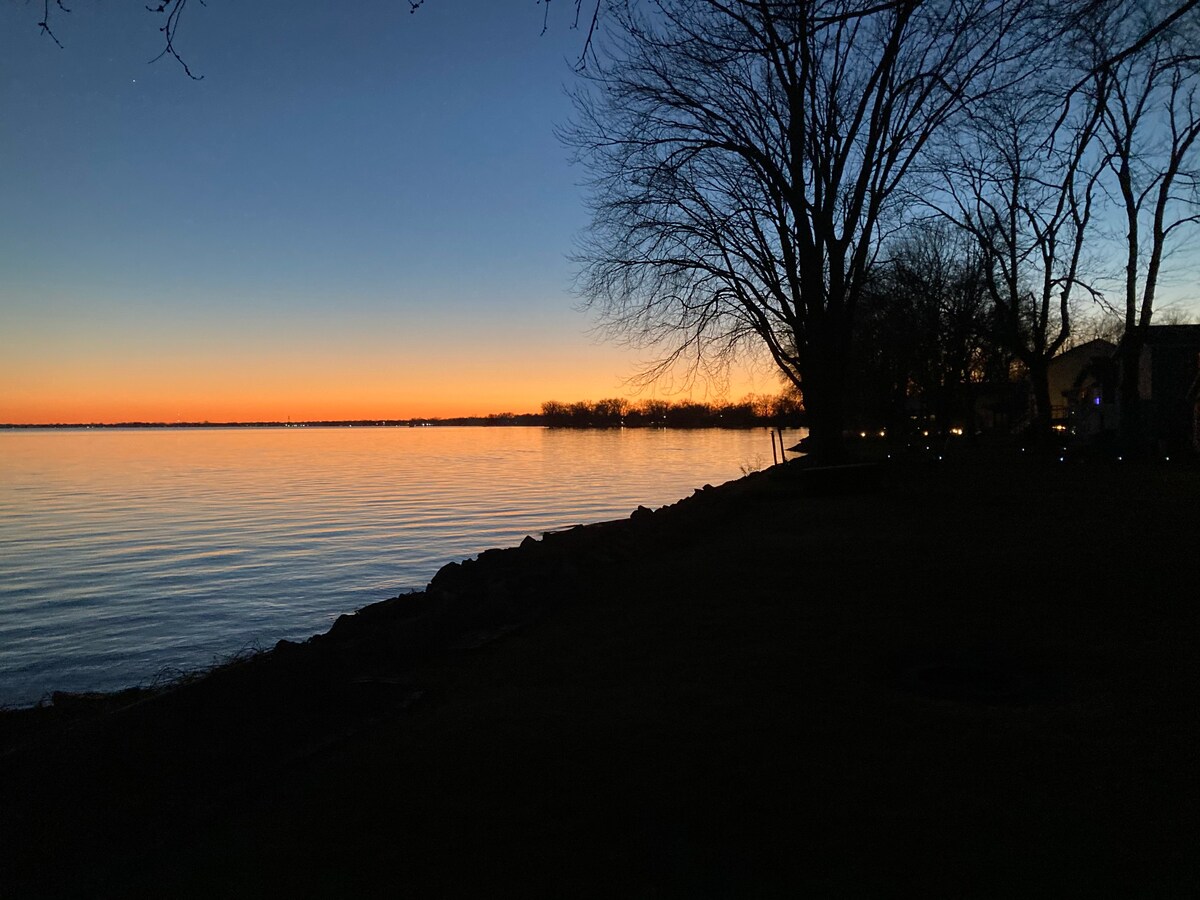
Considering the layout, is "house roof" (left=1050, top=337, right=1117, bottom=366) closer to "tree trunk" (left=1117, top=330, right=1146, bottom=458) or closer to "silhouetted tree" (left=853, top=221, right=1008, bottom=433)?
"silhouetted tree" (left=853, top=221, right=1008, bottom=433)

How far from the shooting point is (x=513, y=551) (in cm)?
1305

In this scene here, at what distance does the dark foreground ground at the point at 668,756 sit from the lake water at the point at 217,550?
436cm

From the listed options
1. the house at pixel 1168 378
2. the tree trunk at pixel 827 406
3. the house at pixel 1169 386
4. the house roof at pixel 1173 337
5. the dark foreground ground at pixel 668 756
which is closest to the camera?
the dark foreground ground at pixel 668 756

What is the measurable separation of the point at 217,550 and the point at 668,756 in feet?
63.2

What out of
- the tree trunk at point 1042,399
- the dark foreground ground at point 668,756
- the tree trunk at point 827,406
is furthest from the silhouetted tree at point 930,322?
the dark foreground ground at point 668,756

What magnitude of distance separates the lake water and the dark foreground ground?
436 cm

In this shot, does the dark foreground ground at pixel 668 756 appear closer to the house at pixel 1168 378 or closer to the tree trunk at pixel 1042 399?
the tree trunk at pixel 1042 399

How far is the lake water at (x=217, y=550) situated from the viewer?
12.1 m

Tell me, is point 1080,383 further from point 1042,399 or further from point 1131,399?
point 1131,399

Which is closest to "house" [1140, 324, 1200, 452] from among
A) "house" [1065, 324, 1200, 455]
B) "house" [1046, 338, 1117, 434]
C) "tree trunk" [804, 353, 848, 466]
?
"house" [1065, 324, 1200, 455]

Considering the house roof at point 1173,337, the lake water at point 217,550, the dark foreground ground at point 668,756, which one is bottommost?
the lake water at point 217,550

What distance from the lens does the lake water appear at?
39.7ft

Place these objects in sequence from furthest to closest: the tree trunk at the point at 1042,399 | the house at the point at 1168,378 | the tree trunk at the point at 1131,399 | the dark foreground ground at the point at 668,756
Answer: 1. the house at the point at 1168,378
2. the tree trunk at the point at 1042,399
3. the tree trunk at the point at 1131,399
4. the dark foreground ground at the point at 668,756

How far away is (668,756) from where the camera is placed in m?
4.68
